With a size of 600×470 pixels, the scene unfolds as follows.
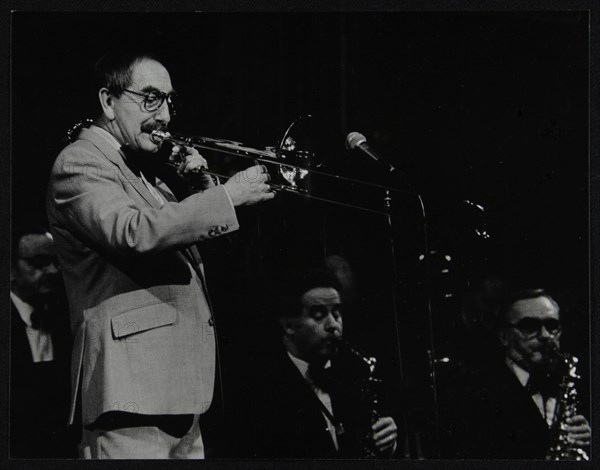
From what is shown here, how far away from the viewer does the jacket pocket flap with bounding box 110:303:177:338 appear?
3020mm

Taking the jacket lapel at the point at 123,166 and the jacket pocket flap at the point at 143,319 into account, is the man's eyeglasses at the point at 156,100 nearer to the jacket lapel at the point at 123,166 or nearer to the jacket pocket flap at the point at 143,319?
the jacket lapel at the point at 123,166

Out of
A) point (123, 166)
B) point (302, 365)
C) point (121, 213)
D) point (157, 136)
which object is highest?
point (157, 136)

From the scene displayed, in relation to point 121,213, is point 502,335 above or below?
below

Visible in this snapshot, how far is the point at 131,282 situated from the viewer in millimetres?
3051

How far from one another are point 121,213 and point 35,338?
593 millimetres

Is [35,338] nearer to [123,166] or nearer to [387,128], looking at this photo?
[123,166]

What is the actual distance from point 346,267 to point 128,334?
0.83 metres

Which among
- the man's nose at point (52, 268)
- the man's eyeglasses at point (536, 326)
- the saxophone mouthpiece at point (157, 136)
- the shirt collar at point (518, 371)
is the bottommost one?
the shirt collar at point (518, 371)

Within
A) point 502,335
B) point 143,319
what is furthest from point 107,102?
point 502,335

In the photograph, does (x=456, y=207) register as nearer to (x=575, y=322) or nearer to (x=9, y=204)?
(x=575, y=322)

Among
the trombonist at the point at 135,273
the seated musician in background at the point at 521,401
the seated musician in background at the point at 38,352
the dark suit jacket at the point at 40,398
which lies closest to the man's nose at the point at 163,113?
the trombonist at the point at 135,273

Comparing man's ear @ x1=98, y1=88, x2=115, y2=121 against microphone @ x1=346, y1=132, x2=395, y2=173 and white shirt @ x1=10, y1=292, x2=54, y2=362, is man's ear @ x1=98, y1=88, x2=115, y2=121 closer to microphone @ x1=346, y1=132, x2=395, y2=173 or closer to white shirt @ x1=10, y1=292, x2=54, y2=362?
white shirt @ x1=10, y1=292, x2=54, y2=362

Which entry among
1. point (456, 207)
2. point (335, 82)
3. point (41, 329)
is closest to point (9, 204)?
point (41, 329)

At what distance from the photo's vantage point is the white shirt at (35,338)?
312 centimetres
